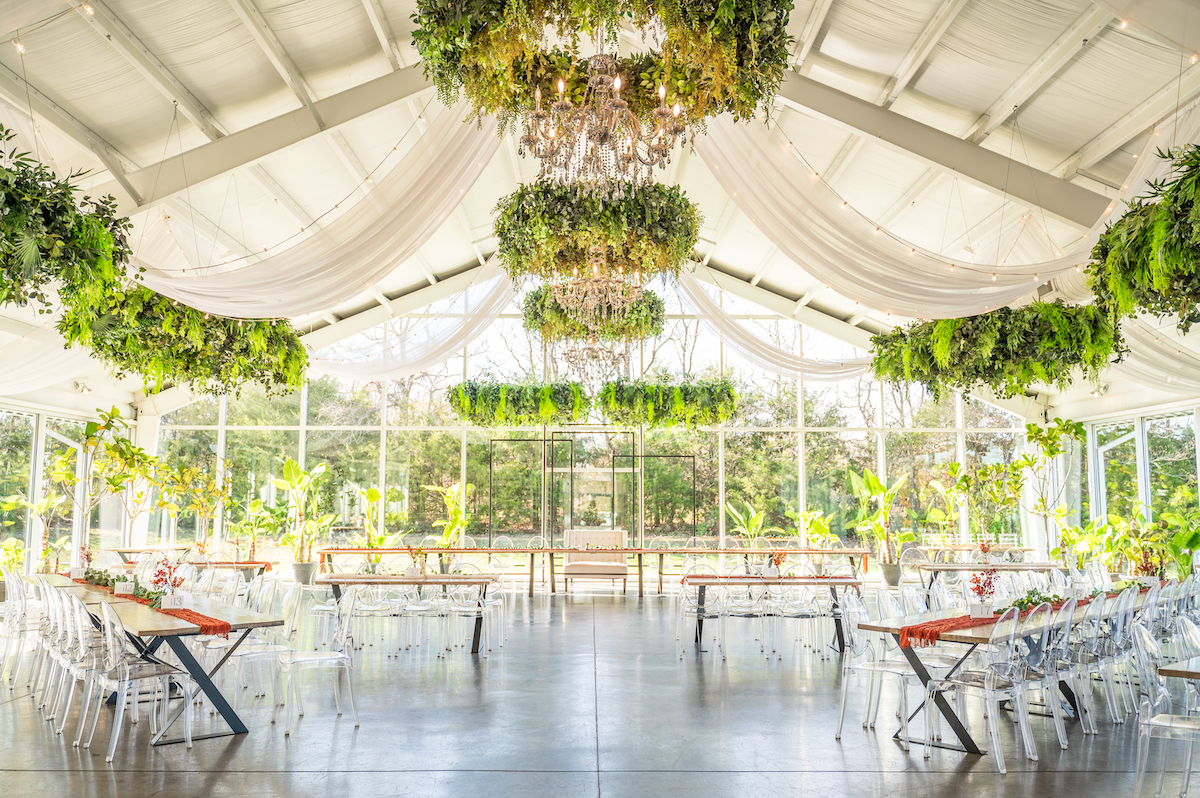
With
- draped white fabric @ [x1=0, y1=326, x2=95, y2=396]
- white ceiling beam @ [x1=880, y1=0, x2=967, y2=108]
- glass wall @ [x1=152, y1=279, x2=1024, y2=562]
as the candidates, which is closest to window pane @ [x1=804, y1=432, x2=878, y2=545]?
glass wall @ [x1=152, y1=279, x2=1024, y2=562]

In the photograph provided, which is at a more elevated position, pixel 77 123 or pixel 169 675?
pixel 77 123

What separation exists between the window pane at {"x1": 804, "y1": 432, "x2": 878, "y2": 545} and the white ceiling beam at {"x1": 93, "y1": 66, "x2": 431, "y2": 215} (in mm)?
10634

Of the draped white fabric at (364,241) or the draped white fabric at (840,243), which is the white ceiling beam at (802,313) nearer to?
the draped white fabric at (840,243)

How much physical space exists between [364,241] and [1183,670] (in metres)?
5.91

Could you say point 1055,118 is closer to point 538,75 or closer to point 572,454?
point 538,75

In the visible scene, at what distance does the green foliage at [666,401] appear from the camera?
1330cm

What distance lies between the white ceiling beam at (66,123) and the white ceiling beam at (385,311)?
294 inches

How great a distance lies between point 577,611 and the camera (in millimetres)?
11953

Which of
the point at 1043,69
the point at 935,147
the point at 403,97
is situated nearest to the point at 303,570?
the point at 403,97

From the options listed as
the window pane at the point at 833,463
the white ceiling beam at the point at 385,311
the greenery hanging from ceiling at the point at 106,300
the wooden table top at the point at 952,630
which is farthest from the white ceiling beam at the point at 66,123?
the window pane at the point at 833,463

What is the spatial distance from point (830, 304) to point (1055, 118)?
8.29 metres

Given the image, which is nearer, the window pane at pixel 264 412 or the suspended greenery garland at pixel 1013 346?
the suspended greenery garland at pixel 1013 346

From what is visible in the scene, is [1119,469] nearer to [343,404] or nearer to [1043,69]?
[1043,69]

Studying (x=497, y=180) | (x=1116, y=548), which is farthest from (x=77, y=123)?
(x=1116, y=548)
